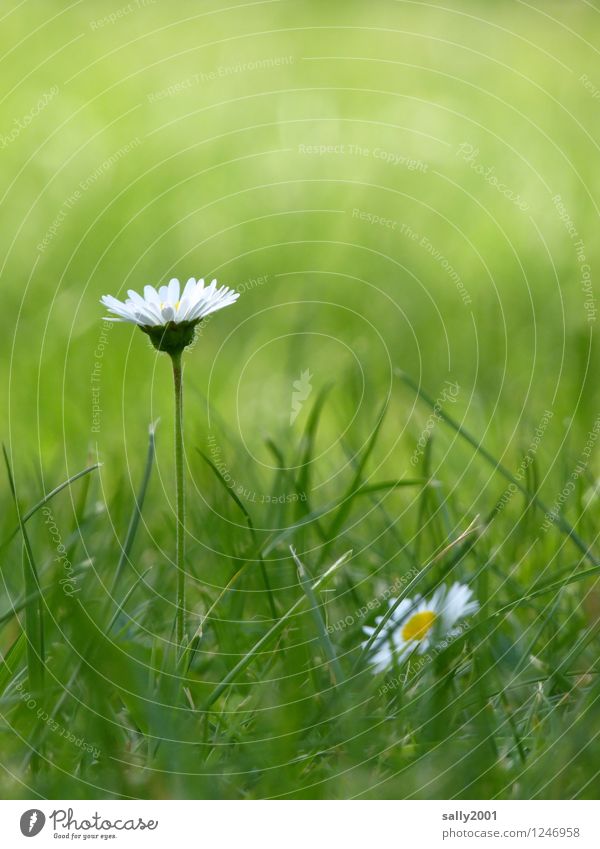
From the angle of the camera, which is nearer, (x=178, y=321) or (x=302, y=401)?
(x=178, y=321)

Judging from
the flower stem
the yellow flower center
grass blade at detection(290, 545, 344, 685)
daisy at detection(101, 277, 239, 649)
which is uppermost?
daisy at detection(101, 277, 239, 649)

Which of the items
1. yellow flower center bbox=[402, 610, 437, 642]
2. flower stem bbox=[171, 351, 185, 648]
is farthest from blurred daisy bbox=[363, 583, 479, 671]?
flower stem bbox=[171, 351, 185, 648]

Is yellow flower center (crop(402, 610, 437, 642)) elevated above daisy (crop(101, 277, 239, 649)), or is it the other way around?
daisy (crop(101, 277, 239, 649))

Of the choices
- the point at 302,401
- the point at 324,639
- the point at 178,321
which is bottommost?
the point at 324,639

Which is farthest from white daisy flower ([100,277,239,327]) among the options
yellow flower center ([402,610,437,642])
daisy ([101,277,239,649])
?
yellow flower center ([402,610,437,642])

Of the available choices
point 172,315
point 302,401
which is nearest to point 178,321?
point 172,315

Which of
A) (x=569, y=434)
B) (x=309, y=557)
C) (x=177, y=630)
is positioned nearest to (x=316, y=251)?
(x=569, y=434)

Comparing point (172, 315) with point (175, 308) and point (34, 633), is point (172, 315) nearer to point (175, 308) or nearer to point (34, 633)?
point (175, 308)

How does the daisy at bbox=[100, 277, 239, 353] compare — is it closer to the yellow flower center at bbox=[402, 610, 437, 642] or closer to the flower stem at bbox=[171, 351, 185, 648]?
the flower stem at bbox=[171, 351, 185, 648]
